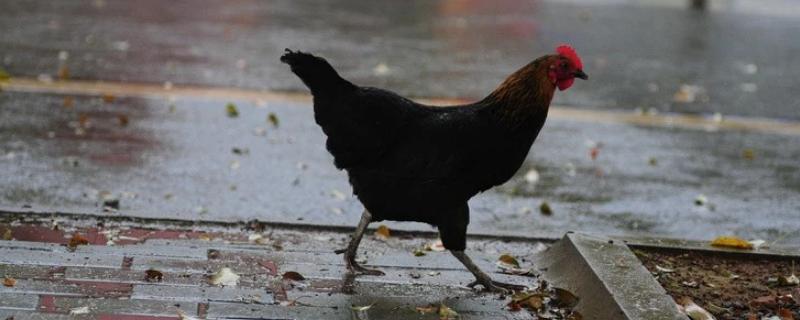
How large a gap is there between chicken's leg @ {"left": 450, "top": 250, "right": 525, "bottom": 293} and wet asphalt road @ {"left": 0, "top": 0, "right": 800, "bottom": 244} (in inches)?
43.1

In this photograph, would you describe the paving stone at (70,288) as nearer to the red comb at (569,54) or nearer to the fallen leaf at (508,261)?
the fallen leaf at (508,261)

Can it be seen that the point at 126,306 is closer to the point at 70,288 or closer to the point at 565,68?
the point at 70,288

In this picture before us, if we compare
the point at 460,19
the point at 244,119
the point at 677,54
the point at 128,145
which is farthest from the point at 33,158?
the point at 460,19

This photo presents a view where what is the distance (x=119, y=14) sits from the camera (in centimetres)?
1475

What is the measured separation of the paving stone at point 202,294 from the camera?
4.71 m

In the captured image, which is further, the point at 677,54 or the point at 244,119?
the point at 677,54

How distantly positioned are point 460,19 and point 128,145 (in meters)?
9.36

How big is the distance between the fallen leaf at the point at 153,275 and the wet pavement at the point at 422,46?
5.60m

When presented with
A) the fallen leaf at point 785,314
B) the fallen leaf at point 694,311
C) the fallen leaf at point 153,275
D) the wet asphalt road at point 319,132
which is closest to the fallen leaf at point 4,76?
the wet asphalt road at point 319,132

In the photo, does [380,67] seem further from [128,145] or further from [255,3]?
[255,3]

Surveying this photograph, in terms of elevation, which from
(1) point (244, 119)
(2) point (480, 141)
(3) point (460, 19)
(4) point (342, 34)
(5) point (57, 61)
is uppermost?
(3) point (460, 19)

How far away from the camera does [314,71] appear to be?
4.89 metres

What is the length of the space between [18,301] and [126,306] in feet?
1.28

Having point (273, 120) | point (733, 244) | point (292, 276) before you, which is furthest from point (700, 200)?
point (292, 276)
